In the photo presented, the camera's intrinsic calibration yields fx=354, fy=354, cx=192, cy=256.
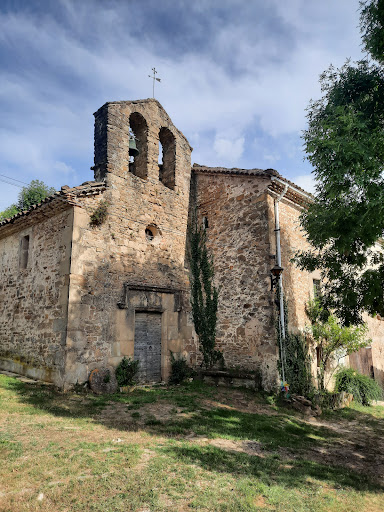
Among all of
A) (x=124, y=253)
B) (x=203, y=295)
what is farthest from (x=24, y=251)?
(x=203, y=295)

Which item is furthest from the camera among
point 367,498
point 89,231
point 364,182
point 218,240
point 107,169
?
point 218,240

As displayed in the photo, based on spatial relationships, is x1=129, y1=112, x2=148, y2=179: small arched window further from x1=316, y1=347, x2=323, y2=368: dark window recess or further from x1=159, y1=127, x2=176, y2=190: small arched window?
x1=316, y1=347, x2=323, y2=368: dark window recess

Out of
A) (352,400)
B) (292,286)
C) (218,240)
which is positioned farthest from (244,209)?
(352,400)

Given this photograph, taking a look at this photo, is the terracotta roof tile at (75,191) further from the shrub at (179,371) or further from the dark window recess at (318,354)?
the dark window recess at (318,354)

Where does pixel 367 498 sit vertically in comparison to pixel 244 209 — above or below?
below

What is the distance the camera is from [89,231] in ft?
31.0

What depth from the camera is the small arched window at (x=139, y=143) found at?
11281 millimetres

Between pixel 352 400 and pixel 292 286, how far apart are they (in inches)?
164

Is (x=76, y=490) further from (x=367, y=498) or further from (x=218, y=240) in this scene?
(x=218, y=240)

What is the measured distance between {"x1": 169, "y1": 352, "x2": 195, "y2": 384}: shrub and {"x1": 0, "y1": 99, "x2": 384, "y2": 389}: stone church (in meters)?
0.20

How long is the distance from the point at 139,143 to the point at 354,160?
24.0 ft

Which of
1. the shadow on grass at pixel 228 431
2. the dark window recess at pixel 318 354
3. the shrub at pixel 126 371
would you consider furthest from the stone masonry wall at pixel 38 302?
the dark window recess at pixel 318 354

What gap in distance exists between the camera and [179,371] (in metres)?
10.6

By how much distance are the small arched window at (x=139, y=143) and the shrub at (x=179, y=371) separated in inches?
228
